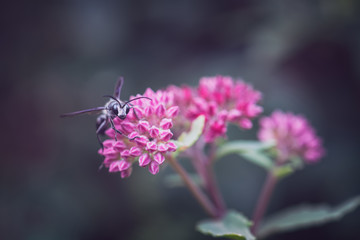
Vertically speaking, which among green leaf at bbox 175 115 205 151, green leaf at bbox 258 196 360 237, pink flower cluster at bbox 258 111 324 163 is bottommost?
green leaf at bbox 258 196 360 237

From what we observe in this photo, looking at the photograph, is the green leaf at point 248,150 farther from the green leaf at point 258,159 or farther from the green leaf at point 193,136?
the green leaf at point 193,136

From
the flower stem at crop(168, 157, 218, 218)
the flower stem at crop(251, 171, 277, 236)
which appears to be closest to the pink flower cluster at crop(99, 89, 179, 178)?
the flower stem at crop(168, 157, 218, 218)

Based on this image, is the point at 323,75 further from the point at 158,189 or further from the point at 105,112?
the point at 105,112

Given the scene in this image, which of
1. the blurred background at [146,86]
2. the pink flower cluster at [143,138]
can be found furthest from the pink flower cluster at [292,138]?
the pink flower cluster at [143,138]

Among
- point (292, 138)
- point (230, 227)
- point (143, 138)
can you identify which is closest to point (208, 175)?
point (230, 227)

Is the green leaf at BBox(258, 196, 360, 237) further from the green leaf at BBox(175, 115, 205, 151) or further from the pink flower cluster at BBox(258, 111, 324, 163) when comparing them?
the green leaf at BBox(175, 115, 205, 151)
